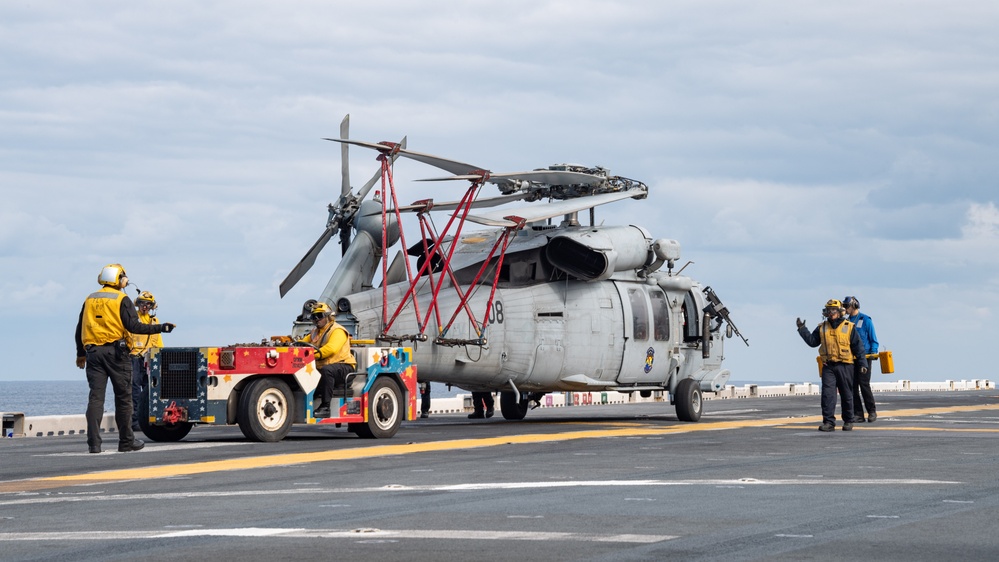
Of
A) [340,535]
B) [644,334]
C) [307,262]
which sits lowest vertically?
[340,535]

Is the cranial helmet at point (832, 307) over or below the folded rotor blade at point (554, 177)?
below

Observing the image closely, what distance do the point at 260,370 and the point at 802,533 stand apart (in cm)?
1128

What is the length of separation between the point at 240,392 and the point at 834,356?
9.92 m

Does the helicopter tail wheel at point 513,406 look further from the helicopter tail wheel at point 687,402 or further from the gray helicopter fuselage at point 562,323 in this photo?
the helicopter tail wheel at point 687,402

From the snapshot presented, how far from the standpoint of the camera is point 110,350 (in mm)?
16984

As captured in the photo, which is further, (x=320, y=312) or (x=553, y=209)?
(x=553, y=209)

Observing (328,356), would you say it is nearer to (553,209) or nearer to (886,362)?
(553,209)

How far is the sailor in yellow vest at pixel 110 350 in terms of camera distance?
1694cm

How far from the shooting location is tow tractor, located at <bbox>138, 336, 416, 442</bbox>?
18.6 m

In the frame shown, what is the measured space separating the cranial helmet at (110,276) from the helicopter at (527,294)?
15.0 ft

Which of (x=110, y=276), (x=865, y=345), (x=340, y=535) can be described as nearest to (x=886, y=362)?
(x=865, y=345)

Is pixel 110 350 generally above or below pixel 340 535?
above

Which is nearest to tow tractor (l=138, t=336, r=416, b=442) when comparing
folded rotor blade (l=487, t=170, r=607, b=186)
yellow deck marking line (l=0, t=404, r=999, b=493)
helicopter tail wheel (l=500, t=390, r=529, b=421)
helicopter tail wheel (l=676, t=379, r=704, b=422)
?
yellow deck marking line (l=0, t=404, r=999, b=493)

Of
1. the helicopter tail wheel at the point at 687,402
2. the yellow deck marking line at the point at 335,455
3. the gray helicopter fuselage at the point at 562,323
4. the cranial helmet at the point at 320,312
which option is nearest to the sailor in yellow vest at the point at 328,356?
the cranial helmet at the point at 320,312
